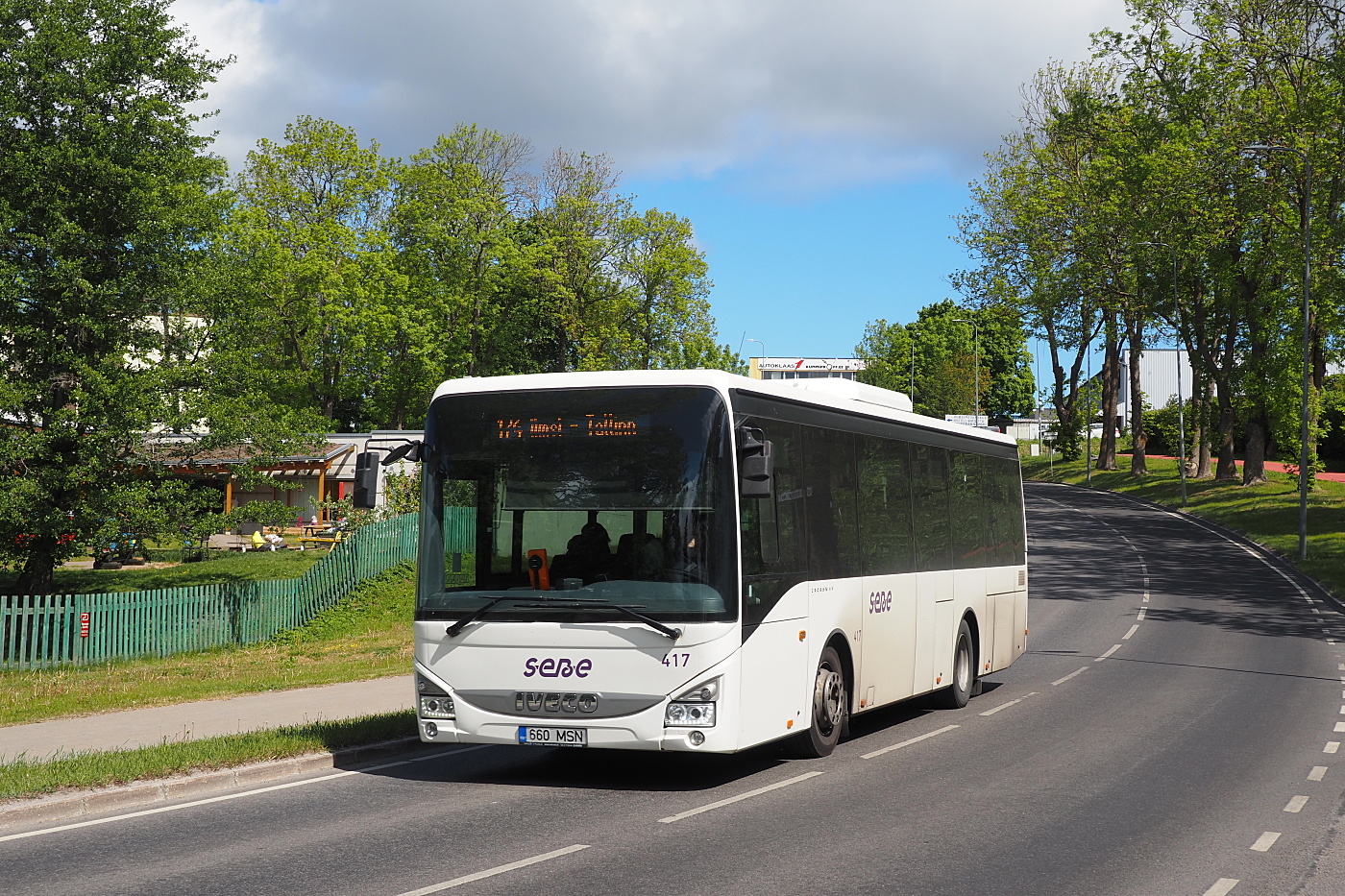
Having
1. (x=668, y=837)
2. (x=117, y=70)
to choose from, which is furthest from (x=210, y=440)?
(x=668, y=837)

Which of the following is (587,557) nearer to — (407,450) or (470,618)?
(470,618)

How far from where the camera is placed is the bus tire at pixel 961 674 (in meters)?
14.9

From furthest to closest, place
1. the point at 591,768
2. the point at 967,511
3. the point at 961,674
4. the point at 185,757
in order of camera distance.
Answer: the point at 967,511 < the point at 961,674 < the point at 591,768 < the point at 185,757

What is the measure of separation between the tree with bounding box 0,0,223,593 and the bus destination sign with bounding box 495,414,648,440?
14997 mm

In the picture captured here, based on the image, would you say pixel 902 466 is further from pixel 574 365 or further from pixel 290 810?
pixel 574 365

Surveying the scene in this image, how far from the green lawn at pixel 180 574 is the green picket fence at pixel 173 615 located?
11.3 ft

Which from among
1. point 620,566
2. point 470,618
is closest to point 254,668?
point 470,618

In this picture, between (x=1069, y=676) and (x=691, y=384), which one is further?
(x=1069, y=676)

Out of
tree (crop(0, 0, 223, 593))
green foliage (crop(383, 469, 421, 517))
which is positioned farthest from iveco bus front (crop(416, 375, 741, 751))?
green foliage (crop(383, 469, 421, 517))

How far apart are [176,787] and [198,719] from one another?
13.4 feet

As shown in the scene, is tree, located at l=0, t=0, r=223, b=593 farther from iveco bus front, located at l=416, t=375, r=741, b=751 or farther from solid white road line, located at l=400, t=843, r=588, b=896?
solid white road line, located at l=400, t=843, r=588, b=896

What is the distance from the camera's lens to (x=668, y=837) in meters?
8.16

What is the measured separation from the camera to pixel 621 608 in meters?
9.34

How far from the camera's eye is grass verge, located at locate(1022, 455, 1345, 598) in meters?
38.5
